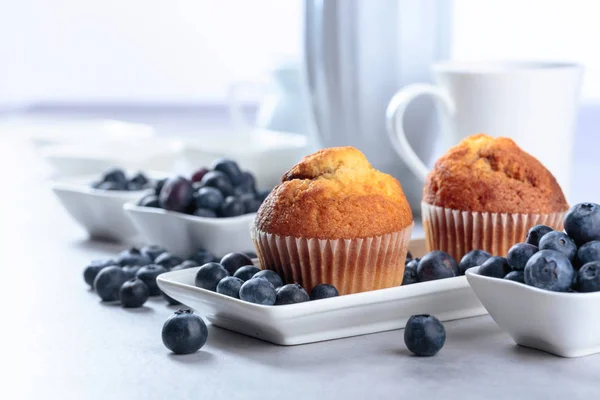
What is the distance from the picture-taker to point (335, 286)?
3.84 ft

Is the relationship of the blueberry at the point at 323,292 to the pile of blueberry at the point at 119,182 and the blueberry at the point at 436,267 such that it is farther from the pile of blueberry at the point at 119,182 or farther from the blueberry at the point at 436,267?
the pile of blueberry at the point at 119,182

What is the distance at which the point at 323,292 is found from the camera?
3.60 feet

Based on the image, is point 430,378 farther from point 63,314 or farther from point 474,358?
point 63,314

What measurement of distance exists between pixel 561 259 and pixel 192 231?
0.69m

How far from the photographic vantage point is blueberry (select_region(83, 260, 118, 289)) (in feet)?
4.52

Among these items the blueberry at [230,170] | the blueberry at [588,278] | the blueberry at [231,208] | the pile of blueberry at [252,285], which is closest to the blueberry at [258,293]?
the pile of blueberry at [252,285]

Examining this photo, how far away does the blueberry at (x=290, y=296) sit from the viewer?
1059 millimetres

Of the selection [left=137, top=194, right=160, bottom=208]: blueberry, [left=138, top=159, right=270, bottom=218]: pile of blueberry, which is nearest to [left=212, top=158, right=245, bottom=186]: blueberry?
[left=138, top=159, right=270, bottom=218]: pile of blueberry

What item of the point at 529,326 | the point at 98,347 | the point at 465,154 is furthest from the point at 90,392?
the point at 465,154

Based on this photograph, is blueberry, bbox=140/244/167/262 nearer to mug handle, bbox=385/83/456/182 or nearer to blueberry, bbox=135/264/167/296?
blueberry, bbox=135/264/167/296

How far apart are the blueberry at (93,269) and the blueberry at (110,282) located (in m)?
0.06

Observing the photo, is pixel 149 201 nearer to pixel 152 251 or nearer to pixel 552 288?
pixel 152 251

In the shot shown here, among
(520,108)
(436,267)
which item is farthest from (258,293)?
(520,108)

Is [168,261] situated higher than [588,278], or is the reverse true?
[588,278]
